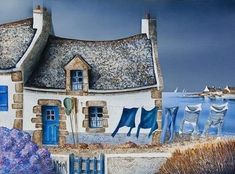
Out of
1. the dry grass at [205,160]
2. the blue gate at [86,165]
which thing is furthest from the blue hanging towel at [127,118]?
the dry grass at [205,160]

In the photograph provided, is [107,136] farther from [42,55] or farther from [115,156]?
[42,55]

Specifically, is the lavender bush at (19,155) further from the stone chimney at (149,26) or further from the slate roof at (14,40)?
the stone chimney at (149,26)

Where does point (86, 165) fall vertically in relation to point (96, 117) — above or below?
below

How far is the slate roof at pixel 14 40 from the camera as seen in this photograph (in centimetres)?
418

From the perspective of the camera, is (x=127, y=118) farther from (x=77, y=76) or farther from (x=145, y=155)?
(x=77, y=76)

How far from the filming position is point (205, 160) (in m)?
4.19

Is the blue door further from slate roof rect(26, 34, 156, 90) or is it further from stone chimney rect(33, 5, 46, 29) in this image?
stone chimney rect(33, 5, 46, 29)

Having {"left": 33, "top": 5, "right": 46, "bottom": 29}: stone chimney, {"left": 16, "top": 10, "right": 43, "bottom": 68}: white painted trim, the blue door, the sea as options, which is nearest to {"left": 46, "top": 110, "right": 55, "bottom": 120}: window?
the blue door

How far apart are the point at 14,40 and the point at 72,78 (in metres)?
0.34

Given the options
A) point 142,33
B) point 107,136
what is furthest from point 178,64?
point 107,136

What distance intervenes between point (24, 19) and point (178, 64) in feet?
2.53

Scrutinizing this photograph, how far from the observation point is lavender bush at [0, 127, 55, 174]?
416cm

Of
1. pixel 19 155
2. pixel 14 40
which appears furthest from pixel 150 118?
pixel 14 40

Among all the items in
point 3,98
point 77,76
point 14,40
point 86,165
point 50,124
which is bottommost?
point 86,165
